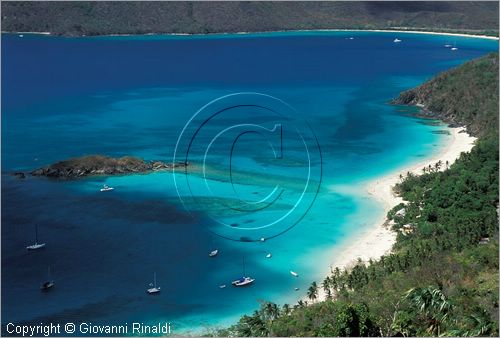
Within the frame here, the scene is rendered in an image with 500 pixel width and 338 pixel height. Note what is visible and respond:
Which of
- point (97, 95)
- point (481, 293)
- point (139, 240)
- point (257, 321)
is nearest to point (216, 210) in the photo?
point (139, 240)

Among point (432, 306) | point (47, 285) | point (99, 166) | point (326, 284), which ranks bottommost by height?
point (432, 306)

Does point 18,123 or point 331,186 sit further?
point 18,123

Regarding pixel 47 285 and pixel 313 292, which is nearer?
pixel 313 292

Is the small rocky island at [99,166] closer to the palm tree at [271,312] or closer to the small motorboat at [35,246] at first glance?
the small motorboat at [35,246]

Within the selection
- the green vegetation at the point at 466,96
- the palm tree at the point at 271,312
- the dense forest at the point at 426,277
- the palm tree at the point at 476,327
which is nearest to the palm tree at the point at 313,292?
the dense forest at the point at 426,277

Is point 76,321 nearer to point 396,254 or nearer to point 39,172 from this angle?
point 396,254

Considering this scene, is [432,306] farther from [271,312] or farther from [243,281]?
[243,281]

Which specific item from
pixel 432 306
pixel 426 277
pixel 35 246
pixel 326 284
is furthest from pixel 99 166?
pixel 432 306
